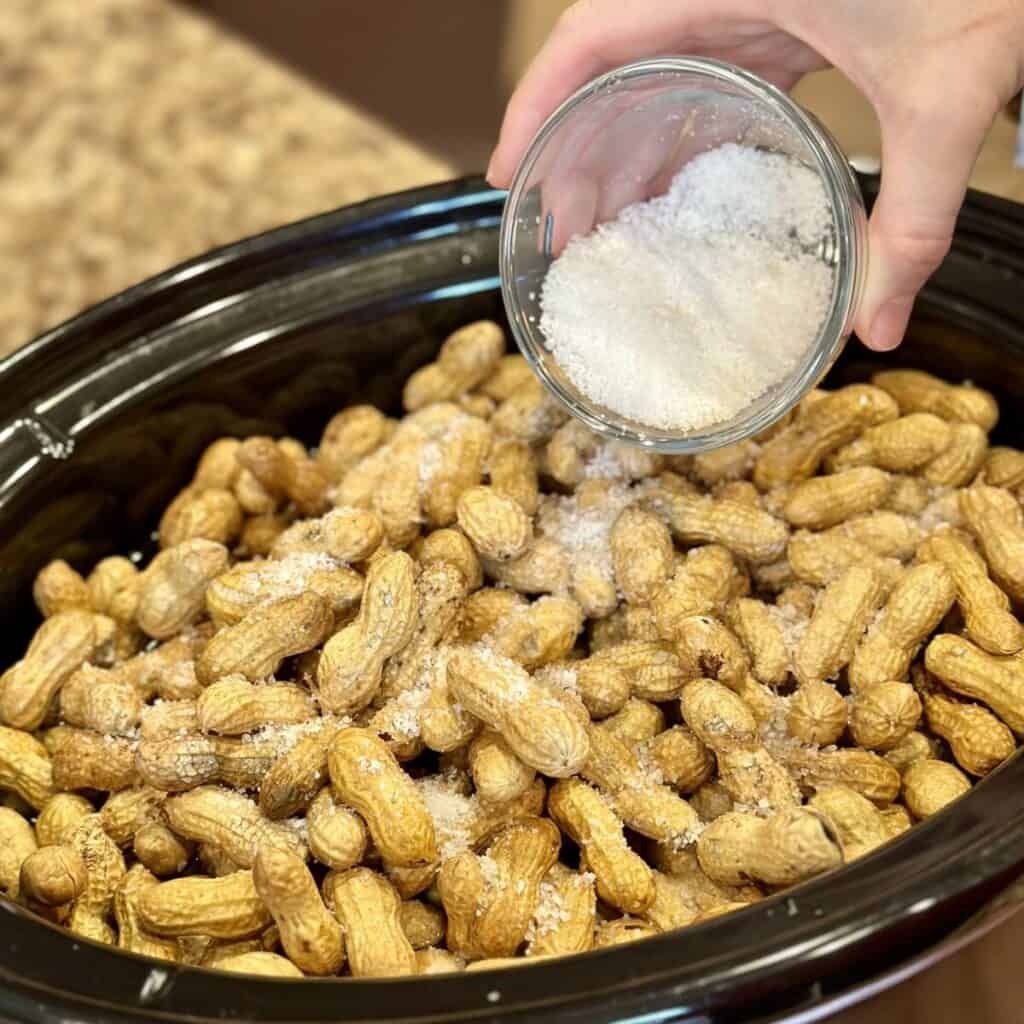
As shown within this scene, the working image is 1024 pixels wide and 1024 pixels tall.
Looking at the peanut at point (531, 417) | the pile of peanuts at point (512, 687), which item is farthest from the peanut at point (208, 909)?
the peanut at point (531, 417)

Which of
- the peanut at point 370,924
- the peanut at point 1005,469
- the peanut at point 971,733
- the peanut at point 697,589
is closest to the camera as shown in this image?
the peanut at point 370,924

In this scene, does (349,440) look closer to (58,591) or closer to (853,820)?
(58,591)

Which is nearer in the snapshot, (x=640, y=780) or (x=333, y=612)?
(x=640, y=780)

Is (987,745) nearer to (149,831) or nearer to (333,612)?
(333,612)

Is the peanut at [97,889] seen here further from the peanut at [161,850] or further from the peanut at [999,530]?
the peanut at [999,530]

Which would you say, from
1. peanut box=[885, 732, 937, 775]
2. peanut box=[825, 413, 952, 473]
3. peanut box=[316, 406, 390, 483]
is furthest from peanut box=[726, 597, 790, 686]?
peanut box=[316, 406, 390, 483]

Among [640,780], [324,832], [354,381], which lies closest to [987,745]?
[640,780]
